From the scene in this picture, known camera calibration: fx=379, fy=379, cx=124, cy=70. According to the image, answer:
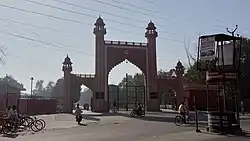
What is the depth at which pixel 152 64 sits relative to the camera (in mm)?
59656

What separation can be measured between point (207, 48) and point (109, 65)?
36483mm

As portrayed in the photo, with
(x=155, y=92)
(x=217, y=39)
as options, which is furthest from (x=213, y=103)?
(x=217, y=39)

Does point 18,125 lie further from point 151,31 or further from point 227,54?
point 151,31

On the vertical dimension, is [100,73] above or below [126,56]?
below

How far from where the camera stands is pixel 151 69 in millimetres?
59438

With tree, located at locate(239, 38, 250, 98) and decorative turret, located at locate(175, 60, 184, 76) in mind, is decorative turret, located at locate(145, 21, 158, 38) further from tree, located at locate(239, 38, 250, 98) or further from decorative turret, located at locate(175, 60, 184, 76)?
tree, located at locate(239, 38, 250, 98)

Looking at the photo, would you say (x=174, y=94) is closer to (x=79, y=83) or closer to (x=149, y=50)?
(x=149, y=50)

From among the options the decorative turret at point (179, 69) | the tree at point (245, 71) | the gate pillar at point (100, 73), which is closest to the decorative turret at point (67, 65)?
the gate pillar at point (100, 73)

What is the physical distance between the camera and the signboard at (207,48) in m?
21.3

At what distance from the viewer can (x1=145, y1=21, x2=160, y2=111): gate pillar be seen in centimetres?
5797

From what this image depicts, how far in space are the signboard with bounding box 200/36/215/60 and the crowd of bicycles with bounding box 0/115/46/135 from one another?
37.9 ft

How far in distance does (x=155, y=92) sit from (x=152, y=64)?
454 centimetres

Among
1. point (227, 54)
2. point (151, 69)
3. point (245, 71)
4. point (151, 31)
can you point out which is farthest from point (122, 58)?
point (227, 54)

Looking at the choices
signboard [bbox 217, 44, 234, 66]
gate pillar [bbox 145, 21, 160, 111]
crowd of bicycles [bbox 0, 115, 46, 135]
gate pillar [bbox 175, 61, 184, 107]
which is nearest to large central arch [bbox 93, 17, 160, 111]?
gate pillar [bbox 145, 21, 160, 111]
